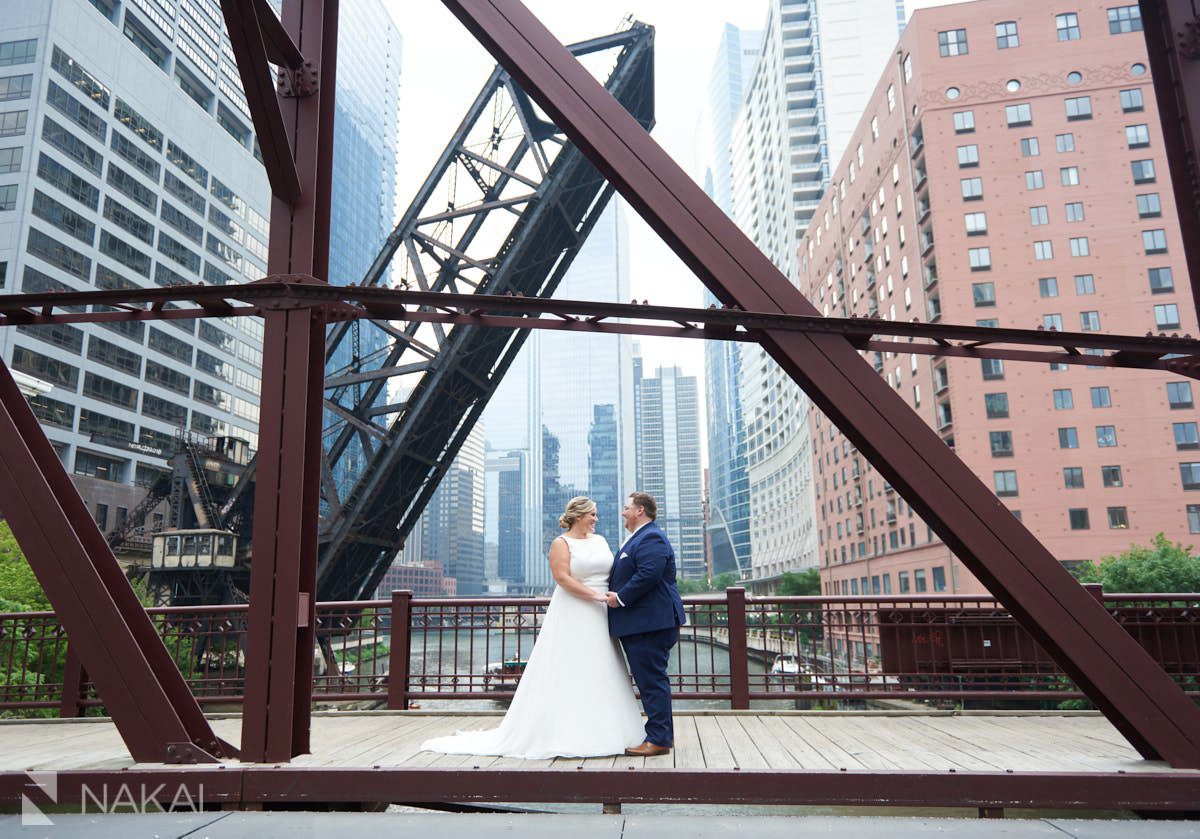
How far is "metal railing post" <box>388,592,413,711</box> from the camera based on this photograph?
7.44 metres

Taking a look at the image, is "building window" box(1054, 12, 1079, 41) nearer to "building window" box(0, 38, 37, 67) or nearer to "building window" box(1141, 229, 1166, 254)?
"building window" box(1141, 229, 1166, 254)

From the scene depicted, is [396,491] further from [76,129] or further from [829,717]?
[76,129]

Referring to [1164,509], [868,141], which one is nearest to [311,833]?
[1164,509]

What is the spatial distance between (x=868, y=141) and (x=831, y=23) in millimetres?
59692

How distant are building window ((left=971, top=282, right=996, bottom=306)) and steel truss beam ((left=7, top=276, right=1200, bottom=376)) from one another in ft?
144

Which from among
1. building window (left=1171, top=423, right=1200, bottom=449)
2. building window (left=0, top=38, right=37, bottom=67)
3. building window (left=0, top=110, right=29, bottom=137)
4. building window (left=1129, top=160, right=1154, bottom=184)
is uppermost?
building window (left=0, top=38, right=37, bottom=67)

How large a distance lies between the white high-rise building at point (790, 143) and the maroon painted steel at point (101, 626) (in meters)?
86.3

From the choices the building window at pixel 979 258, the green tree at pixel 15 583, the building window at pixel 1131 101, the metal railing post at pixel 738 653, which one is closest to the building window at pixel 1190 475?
the building window at pixel 979 258

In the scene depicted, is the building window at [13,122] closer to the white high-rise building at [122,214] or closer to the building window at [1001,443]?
the white high-rise building at [122,214]

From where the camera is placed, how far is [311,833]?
133 inches

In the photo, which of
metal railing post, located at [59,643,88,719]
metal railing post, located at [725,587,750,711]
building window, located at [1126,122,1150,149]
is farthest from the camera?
building window, located at [1126,122,1150,149]

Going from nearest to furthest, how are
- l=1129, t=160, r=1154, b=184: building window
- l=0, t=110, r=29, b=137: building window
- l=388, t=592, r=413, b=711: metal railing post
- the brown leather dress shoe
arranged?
1. the brown leather dress shoe
2. l=388, t=592, r=413, b=711: metal railing post
3. l=1129, t=160, r=1154, b=184: building window
4. l=0, t=110, r=29, b=137: building window

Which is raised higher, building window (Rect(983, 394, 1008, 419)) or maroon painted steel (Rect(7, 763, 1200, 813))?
building window (Rect(983, 394, 1008, 419))

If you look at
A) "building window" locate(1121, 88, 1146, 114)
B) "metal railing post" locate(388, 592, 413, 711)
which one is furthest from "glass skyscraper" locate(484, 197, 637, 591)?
"metal railing post" locate(388, 592, 413, 711)
